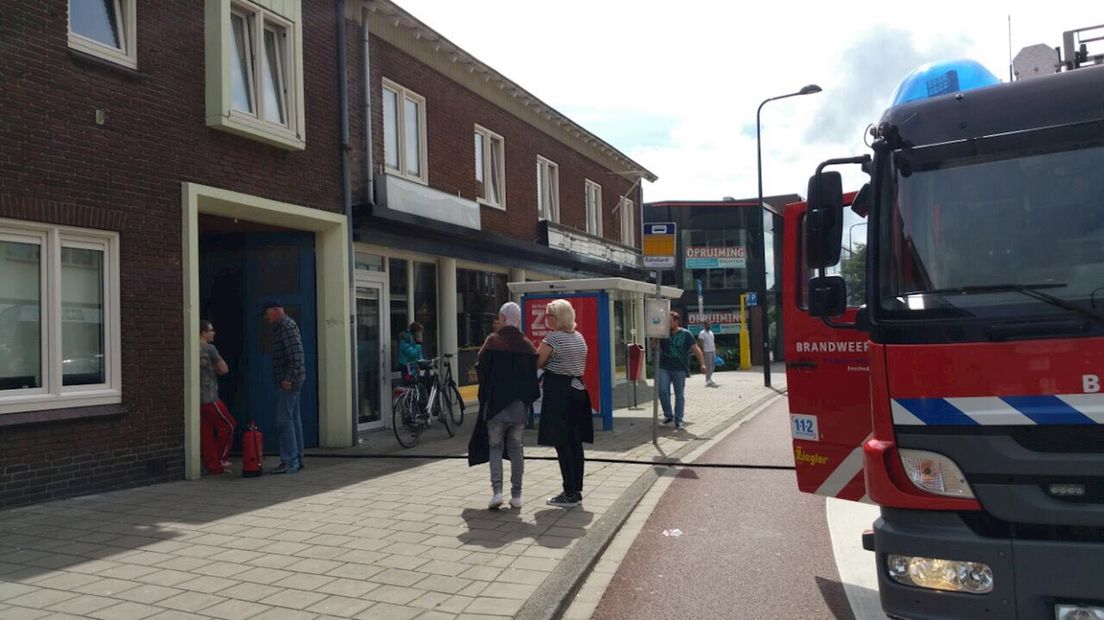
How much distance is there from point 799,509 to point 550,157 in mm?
13162

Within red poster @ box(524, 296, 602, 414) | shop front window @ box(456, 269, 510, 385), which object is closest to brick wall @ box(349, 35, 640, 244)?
shop front window @ box(456, 269, 510, 385)

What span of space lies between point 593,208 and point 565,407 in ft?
52.3

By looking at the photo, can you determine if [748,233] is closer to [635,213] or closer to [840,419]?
[635,213]

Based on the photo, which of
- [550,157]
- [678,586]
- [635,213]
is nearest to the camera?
[678,586]

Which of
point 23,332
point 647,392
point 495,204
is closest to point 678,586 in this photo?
point 23,332

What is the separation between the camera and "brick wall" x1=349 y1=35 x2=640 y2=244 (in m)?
12.2

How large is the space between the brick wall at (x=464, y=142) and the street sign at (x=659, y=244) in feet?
13.8

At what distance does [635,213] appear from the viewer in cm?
2620

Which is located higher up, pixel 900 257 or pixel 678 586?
pixel 900 257

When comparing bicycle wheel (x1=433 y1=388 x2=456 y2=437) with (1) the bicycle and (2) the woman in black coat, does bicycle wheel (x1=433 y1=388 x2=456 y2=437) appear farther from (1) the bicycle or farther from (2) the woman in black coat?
(2) the woman in black coat

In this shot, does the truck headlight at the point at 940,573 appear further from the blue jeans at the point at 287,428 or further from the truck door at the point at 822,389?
the blue jeans at the point at 287,428

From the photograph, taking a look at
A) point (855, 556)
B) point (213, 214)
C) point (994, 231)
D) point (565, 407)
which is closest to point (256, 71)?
point (213, 214)

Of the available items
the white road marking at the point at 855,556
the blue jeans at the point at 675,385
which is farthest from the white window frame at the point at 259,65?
the white road marking at the point at 855,556

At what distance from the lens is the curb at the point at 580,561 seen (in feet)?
14.5
